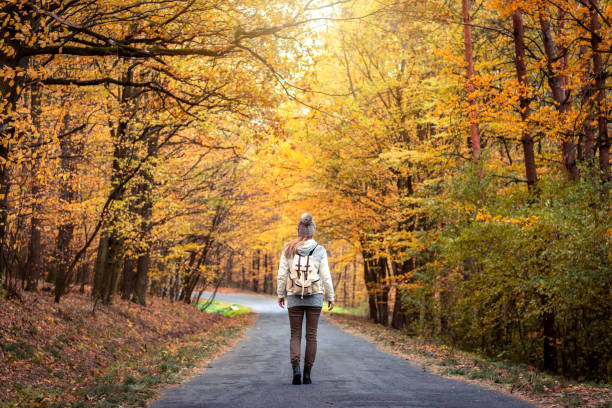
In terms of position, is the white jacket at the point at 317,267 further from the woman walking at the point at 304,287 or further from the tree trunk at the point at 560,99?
the tree trunk at the point at 560,99

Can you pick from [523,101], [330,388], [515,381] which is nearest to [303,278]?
[330,388]

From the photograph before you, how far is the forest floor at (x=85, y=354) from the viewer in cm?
668

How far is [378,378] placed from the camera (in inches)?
299

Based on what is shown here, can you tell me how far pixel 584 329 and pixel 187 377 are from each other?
781cm

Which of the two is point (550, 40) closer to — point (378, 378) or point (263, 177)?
point (378, 378)

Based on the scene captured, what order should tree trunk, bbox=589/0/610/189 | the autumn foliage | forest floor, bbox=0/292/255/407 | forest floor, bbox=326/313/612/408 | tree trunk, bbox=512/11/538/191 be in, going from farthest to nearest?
tree trunk, bbox=512/11/538/191 → tree trunk, bbox=589/0/610/189 → the autumn foliage → forest floor, bbox=0/292/255/407 → forest floor, bbox=326/313/612/408

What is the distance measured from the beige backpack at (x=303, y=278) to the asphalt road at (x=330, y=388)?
1241 mm

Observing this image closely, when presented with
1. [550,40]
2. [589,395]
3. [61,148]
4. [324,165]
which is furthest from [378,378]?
[324,165]

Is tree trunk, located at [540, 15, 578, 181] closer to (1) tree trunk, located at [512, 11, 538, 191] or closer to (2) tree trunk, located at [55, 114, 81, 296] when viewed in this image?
(1) tree trunk, located at [512, 11, 538, 191]

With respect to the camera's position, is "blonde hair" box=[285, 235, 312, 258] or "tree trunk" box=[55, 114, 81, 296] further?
"tree trunk" box=[55, 114, 81, 296]

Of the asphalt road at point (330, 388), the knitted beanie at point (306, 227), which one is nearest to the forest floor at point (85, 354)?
the asphalt road at point (330, 388)

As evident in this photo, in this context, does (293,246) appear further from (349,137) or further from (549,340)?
(549,340)

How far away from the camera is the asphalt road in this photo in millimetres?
5750

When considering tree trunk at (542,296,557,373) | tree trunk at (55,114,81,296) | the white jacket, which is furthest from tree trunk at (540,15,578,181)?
tree trunk at (55,114,81,296)
